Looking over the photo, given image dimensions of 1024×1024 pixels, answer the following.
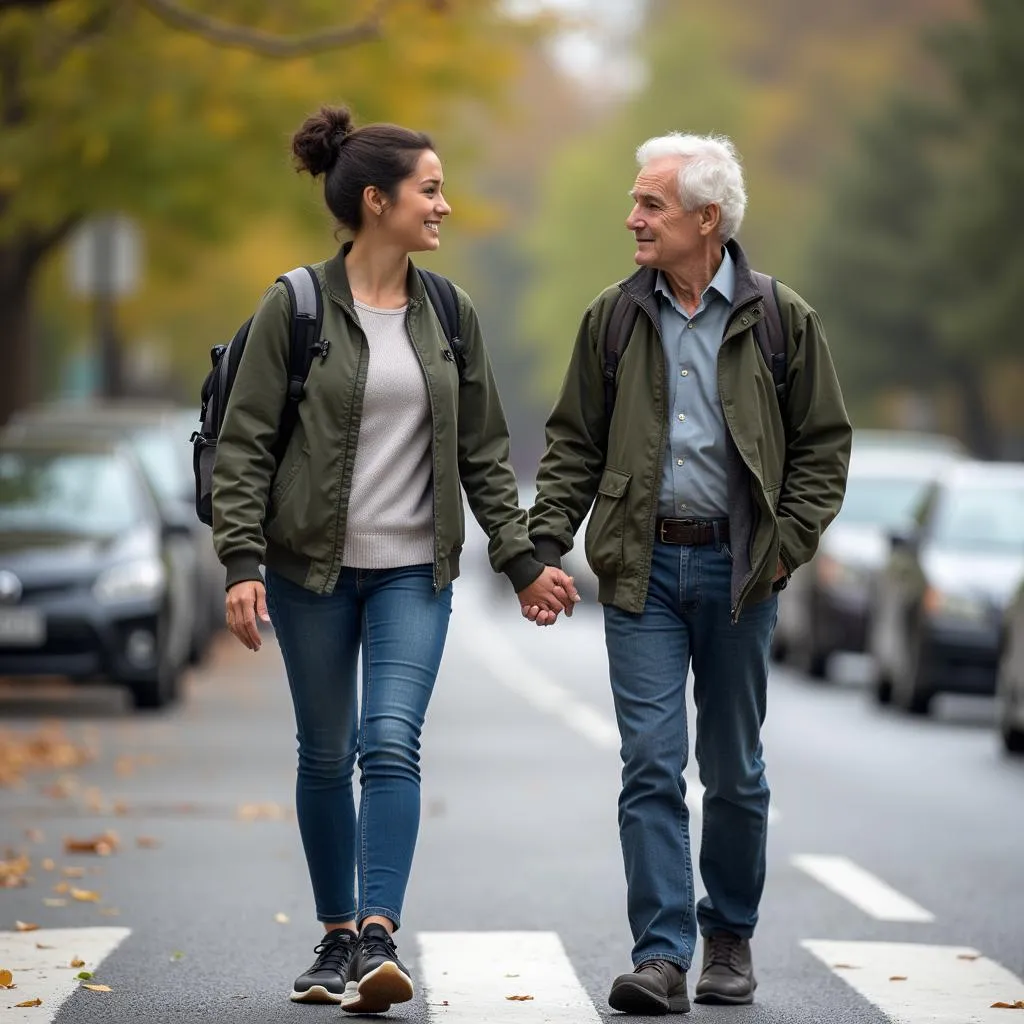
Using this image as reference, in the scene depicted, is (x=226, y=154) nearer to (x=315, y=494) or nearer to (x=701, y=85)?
(x=315, y=494)

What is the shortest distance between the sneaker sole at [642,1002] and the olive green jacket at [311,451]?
1012mm

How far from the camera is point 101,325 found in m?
33.5

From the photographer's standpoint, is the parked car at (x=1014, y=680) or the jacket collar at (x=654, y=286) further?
the parked car at (x=1014, y=680)

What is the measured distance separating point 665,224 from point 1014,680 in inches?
316

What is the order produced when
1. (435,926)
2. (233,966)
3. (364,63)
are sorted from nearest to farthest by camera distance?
(233,966), (435,926), (364,63)

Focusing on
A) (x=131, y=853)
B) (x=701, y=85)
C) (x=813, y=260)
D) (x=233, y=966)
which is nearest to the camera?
(x=233, y=966)

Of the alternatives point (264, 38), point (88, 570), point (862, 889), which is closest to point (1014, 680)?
point (264, 38)

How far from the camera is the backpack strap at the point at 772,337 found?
21.9 ft

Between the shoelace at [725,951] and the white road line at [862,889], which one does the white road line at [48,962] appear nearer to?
the shoelace at [725,951]

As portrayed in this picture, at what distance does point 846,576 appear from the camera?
2072 cm

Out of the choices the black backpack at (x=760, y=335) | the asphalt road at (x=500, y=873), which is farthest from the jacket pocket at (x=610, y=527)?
the asphalt road at (x=500, y=873)

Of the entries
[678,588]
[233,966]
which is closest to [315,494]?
[678,588]

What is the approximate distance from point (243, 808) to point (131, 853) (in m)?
1.57

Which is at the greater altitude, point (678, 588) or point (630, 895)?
point (678, 588)
